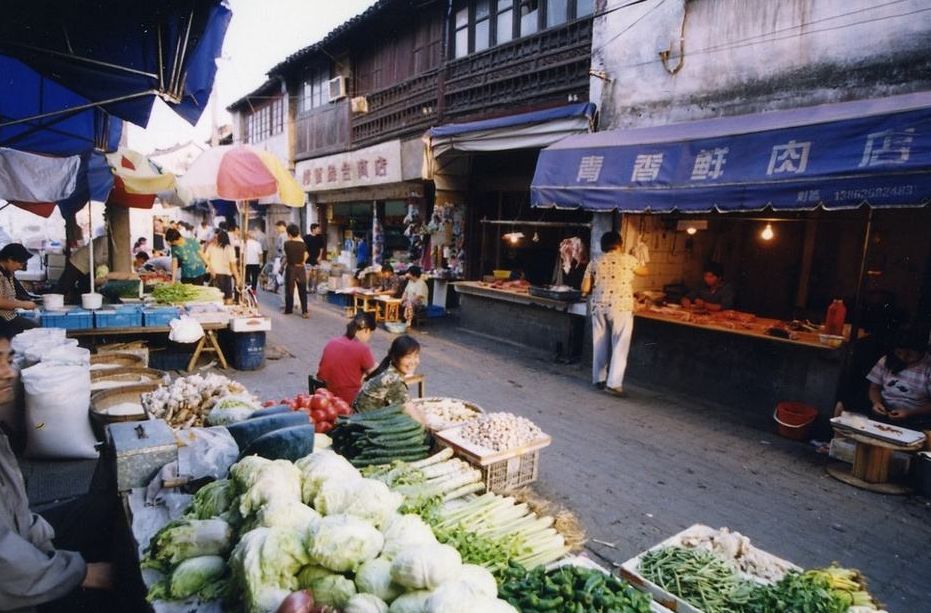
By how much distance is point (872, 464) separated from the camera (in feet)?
17.7

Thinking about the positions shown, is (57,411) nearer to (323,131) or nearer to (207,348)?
(207,348)

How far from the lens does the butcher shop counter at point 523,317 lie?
394 inches

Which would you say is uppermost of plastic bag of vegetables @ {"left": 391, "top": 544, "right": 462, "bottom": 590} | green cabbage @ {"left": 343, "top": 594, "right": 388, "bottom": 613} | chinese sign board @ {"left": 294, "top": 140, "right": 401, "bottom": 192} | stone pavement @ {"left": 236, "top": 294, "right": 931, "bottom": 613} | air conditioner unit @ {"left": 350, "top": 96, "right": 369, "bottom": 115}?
air conditioner unit @ {"left": 350, "top": 96, "right": 369, "bottom": 115}

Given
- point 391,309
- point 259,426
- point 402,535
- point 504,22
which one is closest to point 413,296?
point 391,309

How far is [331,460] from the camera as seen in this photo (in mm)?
3143

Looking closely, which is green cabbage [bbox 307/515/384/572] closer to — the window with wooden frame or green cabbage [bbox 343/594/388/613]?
green cabbage [bbox 343/594/388/613]

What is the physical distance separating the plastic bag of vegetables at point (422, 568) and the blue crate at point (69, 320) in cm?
713

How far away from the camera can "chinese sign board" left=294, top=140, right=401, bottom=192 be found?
1394cm

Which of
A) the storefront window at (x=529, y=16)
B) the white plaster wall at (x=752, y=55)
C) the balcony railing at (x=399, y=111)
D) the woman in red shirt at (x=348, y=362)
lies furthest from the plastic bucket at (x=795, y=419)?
the balcony railing at (x=399, y=111)

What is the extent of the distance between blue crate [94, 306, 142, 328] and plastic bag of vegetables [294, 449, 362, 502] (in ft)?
19.2

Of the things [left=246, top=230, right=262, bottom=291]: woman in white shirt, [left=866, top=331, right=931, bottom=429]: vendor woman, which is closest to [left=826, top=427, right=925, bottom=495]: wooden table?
[left=866, top=331, right=931, bottom=429]: vendor woman

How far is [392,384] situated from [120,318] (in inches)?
200

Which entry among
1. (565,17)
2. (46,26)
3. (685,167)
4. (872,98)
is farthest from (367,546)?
(565,17)

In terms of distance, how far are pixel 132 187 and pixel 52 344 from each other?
511cm
